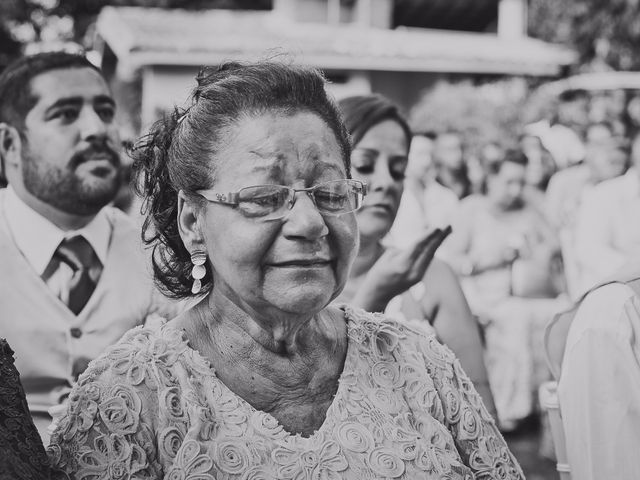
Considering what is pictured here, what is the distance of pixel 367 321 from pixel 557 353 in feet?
2.82

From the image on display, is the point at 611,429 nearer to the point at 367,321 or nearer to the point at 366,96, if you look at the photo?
the point at 367,321

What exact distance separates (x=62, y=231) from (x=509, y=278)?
15.5 feet

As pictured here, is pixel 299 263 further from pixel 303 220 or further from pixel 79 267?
pixel 79 267

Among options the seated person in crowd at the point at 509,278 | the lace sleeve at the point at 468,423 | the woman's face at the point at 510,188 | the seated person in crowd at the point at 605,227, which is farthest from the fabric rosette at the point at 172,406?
the woman's face at the point at 510,188

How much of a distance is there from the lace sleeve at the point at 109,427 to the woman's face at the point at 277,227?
34 cm

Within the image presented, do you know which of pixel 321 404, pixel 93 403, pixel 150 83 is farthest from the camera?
pixel 150 83

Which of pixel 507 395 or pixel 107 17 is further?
pixel 107 17

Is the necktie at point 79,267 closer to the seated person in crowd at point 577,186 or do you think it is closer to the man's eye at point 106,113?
the man's eye at point 106,113

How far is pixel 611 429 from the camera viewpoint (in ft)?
8.79

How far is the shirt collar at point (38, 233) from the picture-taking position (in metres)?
3.67

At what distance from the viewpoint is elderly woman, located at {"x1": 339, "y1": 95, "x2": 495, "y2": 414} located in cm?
392

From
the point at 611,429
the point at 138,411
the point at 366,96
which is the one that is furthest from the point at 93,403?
the point at 366,96

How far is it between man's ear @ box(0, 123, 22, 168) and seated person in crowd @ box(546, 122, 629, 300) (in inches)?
201

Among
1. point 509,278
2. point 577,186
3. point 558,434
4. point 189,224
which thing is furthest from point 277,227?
point 577,186
